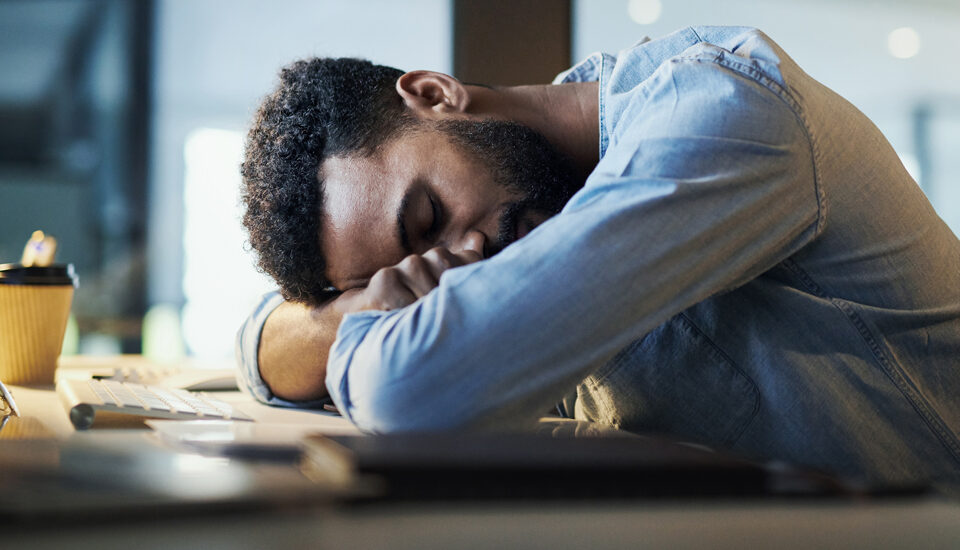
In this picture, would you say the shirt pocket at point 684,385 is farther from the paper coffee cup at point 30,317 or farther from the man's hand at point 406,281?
the paper coffee cup at point 30,317

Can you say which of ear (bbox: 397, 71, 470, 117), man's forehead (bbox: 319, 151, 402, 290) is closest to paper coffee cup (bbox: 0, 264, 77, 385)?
man's forehead (bbox: 319, 151, 402, 290)

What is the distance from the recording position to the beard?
990 mm

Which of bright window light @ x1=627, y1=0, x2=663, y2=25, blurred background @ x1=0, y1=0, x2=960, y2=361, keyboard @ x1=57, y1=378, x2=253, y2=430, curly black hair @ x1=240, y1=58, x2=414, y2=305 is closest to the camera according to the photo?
keyboard @ x1=57, y1=378, x2=253, y2=430

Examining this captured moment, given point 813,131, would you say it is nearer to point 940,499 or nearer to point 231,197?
point 940,499

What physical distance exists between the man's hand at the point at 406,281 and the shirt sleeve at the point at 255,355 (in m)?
0.29

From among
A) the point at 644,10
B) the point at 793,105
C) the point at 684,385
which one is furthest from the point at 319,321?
the point at 644,10

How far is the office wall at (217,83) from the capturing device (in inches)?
119

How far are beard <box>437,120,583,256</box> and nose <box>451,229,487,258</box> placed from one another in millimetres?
22

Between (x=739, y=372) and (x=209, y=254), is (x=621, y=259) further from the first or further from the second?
(x=209, y=254)

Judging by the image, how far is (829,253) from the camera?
84 centimetres

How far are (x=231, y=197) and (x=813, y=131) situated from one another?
2620mm

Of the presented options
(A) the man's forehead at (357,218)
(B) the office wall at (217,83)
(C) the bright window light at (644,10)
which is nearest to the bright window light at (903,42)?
(C) the bright window light at (644,10)

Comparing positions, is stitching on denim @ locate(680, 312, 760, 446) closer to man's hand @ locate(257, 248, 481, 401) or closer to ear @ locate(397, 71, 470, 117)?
man's hand @ locate(257, 248, 481, 401)

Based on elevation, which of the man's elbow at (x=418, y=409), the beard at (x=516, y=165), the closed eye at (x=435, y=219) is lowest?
the man's elbow at (x=418, y=409)
